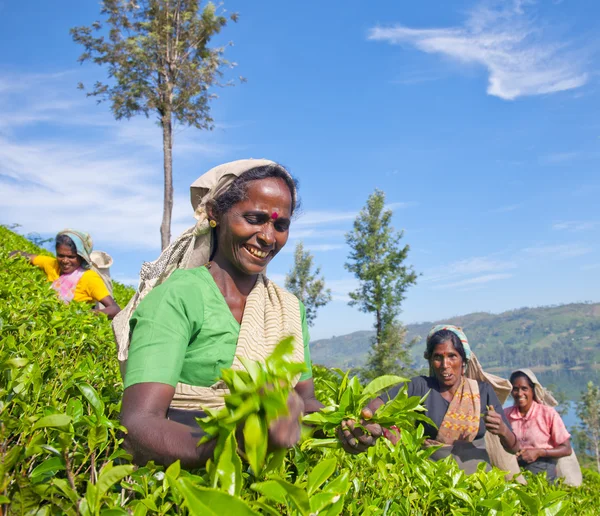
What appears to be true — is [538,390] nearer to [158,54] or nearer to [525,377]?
[525,377]

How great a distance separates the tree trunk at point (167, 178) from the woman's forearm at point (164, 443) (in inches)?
540

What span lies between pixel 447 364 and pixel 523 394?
2.13m

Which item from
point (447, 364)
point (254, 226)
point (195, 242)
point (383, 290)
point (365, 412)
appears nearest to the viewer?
point (365, 412)

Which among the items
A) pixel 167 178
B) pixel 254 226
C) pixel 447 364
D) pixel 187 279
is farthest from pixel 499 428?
pixel 167 178

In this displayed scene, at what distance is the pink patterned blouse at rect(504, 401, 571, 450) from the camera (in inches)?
232

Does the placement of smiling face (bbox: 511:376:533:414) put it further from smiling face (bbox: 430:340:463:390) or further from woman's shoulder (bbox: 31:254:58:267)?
woman's shoulder (bbox: 31:254:58:267)

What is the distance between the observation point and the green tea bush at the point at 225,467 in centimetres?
100

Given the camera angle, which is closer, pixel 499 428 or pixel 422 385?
pixel 499 428

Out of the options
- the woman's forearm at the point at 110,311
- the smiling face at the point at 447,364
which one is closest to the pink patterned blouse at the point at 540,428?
the smiling face at the point at 447,364

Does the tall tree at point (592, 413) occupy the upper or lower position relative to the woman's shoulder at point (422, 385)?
lower

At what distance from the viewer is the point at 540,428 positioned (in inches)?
236

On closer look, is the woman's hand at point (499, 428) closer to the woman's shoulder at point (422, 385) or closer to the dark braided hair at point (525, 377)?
the woman's shoulder at point (422, 385)

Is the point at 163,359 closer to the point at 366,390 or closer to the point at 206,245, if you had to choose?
the point at 366,390

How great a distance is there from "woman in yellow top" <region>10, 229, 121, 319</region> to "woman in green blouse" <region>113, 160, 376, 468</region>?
158 inches
